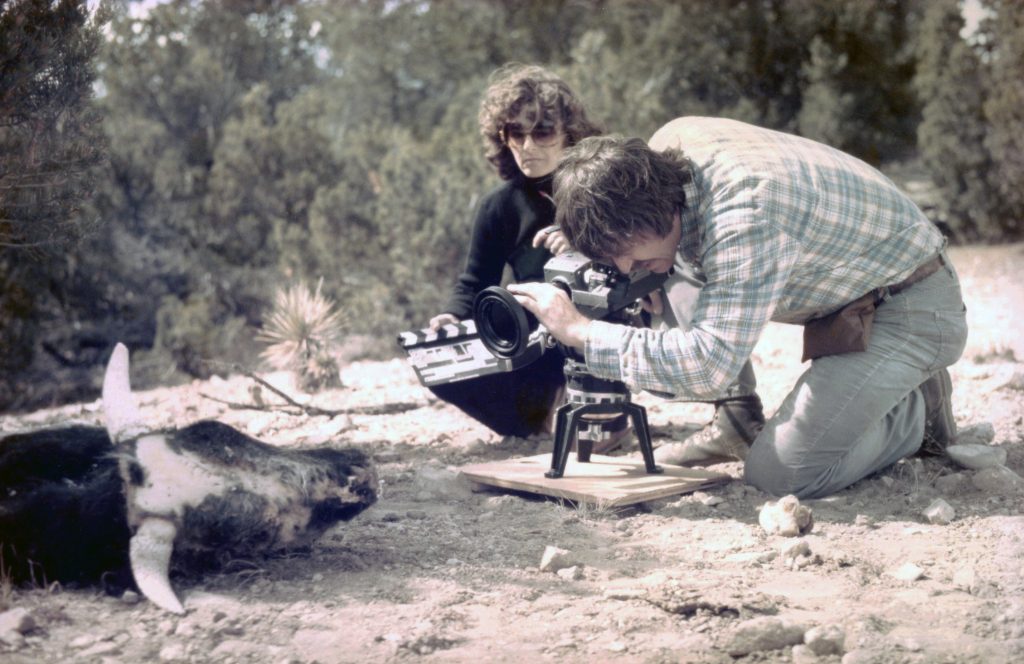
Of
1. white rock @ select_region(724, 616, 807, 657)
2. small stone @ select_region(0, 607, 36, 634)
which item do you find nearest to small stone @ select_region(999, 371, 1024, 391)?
white rock @ select_region(724, 616, 807, 657)

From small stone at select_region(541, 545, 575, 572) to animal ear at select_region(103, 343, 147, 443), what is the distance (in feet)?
3.83

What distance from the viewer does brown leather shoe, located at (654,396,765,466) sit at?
13.3ft


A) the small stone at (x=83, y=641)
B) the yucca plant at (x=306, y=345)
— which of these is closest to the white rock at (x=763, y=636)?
the small stone at (x=83, y=641)

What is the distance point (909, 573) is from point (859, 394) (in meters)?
0.79

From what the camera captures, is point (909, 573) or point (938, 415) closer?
point (909, 573)

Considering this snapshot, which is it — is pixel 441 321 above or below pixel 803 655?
above

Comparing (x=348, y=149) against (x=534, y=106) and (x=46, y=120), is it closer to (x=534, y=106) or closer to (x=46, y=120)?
(x=534, y=106)

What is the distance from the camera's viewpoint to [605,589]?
9.27 feet

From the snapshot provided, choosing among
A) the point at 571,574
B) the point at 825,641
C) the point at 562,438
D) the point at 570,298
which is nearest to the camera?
the point at 825,641

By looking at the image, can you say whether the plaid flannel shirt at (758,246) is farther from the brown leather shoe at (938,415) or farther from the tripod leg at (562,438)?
the brown leather shoe at (938,415)

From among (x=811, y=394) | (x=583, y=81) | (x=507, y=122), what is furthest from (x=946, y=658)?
(x=583, y=81)

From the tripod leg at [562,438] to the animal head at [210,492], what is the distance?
77 centimetres

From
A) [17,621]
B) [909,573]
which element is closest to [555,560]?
[909,573]

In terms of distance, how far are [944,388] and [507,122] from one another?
196cm
